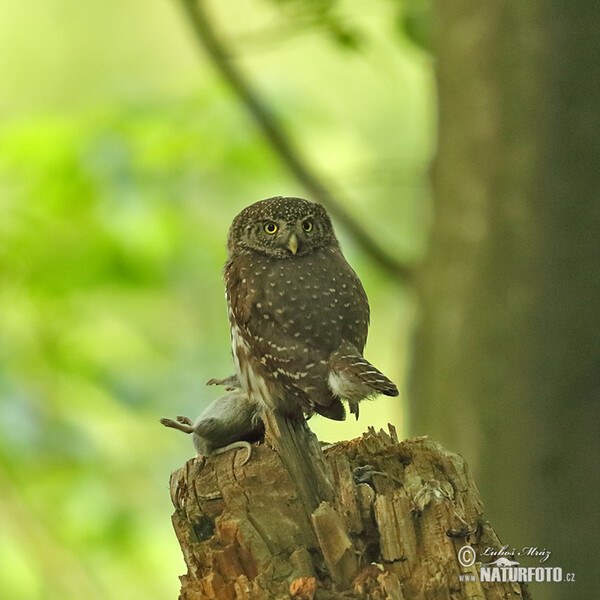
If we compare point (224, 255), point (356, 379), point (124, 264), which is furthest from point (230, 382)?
point (224, 255)

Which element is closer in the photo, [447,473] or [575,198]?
[447,473]

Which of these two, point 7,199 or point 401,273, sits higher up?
point 7,199

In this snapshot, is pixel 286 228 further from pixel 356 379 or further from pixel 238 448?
pixel 238 448

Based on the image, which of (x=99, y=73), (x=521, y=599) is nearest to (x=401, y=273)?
(x=521, y=599)

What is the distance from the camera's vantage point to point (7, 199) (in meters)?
5.59

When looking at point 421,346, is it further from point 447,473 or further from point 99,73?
point 99,73

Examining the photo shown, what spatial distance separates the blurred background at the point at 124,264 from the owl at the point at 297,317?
1.15 meters

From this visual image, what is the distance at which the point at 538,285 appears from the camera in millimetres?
4547

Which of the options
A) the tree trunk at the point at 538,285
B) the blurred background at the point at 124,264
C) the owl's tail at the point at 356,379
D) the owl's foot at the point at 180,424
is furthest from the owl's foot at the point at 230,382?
the tree trunk at the point at 538,285

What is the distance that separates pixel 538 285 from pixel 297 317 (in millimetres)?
1328

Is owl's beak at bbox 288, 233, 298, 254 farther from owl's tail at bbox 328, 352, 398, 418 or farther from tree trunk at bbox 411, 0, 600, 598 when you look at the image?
tree trunk at bbox 411, 0, 600, 598

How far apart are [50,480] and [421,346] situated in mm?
2217

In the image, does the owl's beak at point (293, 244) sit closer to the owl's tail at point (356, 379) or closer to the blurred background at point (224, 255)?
the owl's tail at point (356, 379)

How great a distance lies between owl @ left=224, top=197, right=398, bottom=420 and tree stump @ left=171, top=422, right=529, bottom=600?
1.16ft
